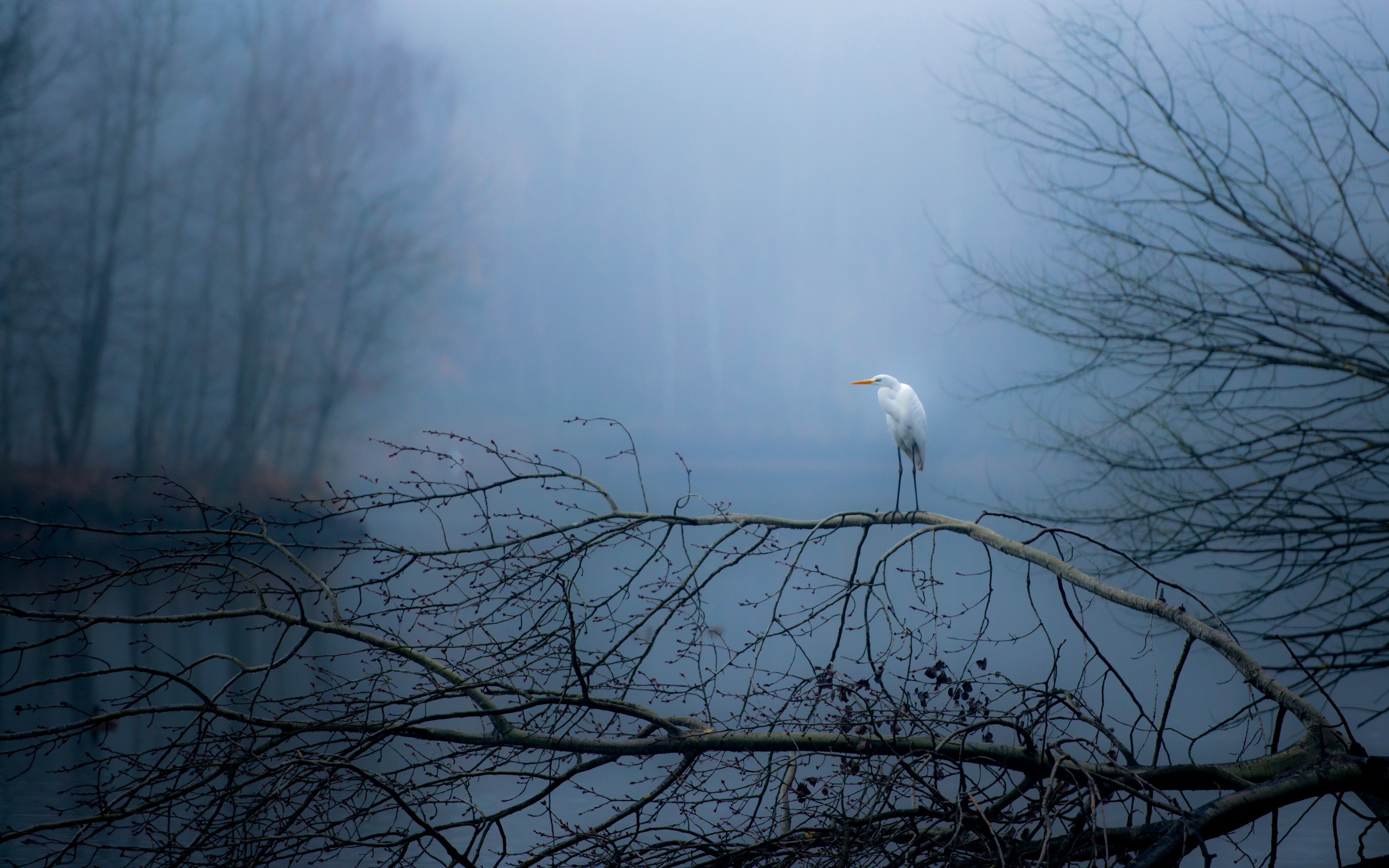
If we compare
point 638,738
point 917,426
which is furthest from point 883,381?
point 638,738

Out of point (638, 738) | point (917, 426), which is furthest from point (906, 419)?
point (638, 738)

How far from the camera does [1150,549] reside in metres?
3.17

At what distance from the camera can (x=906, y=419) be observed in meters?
3.51

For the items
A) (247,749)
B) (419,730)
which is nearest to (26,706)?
(247,749)

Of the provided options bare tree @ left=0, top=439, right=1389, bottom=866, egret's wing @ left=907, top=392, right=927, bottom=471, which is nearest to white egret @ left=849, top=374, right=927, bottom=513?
egret's wing @ left=907, top=392, right=927, bottom=471

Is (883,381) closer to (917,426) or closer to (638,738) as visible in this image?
(917,426)

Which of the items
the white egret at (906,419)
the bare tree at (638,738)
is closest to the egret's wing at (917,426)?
the white egret at (906,419)

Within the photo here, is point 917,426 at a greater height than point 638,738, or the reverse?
point 917,426

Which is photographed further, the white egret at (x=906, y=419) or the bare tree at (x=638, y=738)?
the white egret at (x=906, y=419)

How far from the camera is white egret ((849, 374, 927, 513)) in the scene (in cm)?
351

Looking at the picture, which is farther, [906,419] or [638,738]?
[906,419]

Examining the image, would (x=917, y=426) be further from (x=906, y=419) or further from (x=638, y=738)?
(x=638, y=738)

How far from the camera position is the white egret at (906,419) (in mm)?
3512

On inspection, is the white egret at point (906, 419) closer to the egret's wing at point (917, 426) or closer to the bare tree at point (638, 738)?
the egret's wing at point (917, 426)
